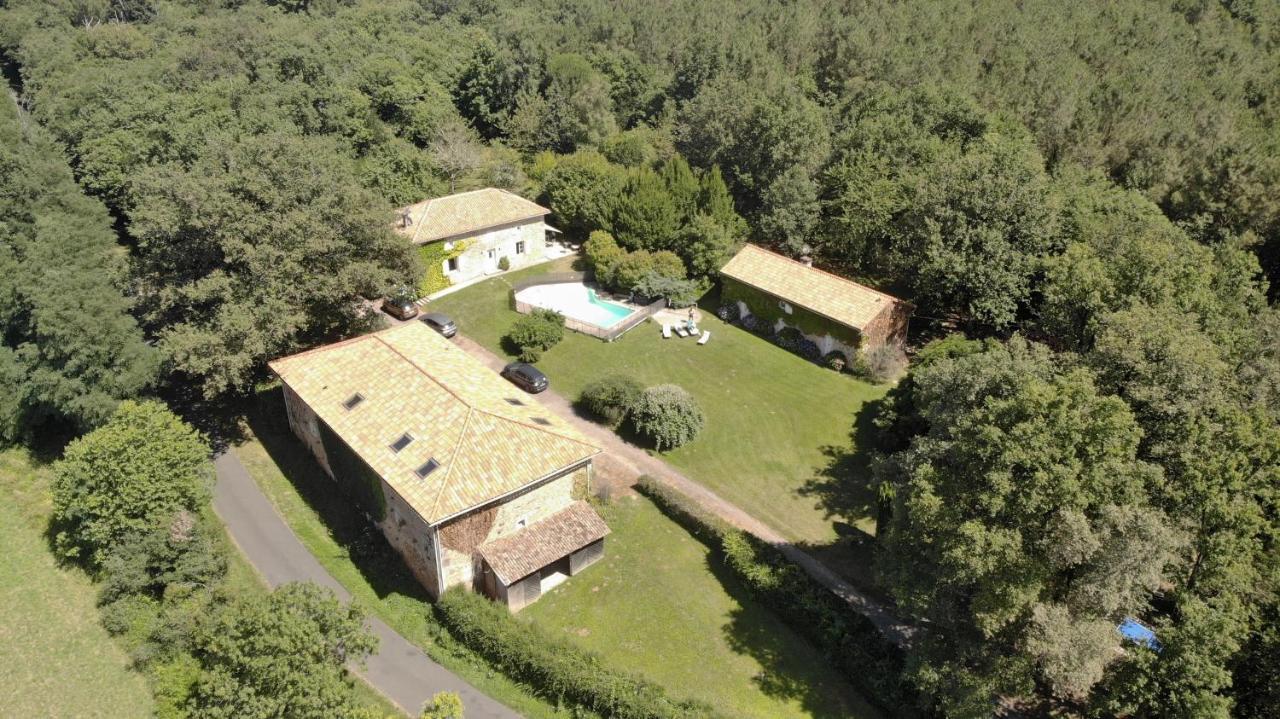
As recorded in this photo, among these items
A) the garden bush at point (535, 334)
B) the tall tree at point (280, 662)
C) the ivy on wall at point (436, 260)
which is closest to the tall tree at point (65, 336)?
the ivy on wall at point (436, 260)

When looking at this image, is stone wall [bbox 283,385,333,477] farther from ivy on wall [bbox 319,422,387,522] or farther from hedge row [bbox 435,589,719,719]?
hedge row [bbox 435,589,719,719]

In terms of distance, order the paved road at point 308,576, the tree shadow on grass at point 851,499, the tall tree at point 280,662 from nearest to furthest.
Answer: the tall tree at point 280,662, the paved road at point 308,576, the tree shadow on grass at point 851,499

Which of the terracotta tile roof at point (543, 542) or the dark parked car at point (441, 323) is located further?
the dark parked car at point (441, 323)

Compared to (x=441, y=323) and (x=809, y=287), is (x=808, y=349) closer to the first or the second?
(x=809, y=287)

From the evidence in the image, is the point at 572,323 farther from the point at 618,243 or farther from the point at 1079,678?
the point at 1079,678

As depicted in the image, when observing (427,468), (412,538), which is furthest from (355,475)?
(427,468)

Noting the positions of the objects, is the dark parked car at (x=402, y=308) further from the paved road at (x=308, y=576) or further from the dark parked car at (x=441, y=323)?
the paved road at (x=308, y=576)

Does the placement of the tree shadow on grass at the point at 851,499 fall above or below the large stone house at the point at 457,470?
below

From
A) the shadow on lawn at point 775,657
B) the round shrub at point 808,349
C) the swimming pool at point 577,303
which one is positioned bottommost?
the swimming pool at point 577,303
